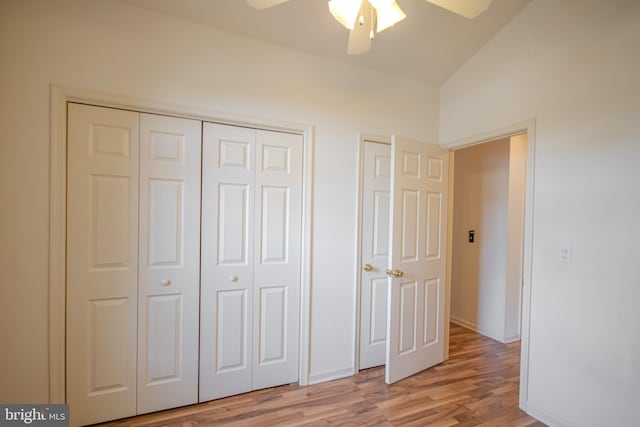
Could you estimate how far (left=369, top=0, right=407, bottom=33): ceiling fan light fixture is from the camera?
1292 mm

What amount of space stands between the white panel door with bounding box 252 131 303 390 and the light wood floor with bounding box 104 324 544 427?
230 mm

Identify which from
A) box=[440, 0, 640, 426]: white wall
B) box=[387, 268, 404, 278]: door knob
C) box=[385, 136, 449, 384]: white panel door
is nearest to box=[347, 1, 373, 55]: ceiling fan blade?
box=[385, 136, 449, 384]: white panel door

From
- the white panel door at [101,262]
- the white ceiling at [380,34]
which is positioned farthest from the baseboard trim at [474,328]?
the white panel door at [101,262]

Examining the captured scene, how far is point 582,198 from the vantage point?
1.84m

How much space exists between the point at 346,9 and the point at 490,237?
10.2 ft

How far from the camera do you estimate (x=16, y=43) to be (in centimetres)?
165

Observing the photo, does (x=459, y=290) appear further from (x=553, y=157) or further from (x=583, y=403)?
(x=553, y=157)

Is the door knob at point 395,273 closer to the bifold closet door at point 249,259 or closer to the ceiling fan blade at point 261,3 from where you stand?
the bifold closet door at point 249,259

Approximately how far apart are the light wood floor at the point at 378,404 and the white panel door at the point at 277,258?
23 cm

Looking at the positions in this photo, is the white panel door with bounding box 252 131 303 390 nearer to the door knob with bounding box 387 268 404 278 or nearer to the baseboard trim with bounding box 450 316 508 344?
the door knob with bounding box 387 268 404 278

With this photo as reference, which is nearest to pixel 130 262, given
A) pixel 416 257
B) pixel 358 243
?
pixel 358 243

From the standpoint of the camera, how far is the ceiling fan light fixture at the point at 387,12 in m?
1.29

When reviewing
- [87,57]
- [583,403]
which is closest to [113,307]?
[87,57]

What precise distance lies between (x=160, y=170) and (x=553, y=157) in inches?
102
